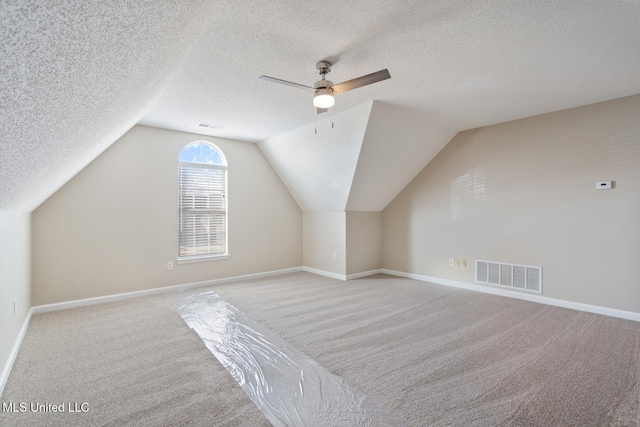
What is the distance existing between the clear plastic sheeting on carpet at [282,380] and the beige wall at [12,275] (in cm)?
138

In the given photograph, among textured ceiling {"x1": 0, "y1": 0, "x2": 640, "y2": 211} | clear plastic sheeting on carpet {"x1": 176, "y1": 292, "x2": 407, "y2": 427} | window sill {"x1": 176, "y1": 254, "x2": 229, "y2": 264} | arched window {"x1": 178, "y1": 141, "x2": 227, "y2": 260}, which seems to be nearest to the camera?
textured ceiling {"x1": 0, "y1": 0, "x2": 640, "y2": 211}

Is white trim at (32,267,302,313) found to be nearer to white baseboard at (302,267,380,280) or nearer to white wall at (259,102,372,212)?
white baseboard at (302,267,380,280)

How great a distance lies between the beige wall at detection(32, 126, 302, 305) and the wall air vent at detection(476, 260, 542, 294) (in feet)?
11.7

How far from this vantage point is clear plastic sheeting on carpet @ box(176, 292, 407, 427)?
1807 millimetres

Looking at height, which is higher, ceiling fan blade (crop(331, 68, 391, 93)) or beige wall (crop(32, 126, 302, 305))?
ceiling fan blade (crop(331, 68, 391, 93))

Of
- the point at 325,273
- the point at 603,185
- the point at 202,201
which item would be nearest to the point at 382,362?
the point at 325,273

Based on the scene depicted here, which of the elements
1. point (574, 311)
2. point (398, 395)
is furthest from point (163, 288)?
point (574, 311)

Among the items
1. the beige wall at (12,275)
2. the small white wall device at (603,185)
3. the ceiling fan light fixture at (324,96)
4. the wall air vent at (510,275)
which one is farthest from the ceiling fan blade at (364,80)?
the wall air vent at (510,275)

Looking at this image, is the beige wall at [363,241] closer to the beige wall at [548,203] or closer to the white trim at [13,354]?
the beige wall at [548,203]

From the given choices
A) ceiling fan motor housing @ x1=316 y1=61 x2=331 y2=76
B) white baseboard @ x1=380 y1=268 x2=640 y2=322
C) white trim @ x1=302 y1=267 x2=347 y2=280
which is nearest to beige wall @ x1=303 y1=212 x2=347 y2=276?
white trim @ x1=302 y1=267 x2=347 y2=280

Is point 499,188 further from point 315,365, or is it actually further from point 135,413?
Answer: point 135,413

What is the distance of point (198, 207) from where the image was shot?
489cm

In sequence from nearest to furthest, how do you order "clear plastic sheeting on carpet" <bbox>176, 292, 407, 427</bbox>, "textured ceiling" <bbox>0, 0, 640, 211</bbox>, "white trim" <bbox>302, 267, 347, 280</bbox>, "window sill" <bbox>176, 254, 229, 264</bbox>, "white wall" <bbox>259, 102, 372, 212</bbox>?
"textured ceiling" <bbox>0, 0, 640, 211</bbox>, "clear plastic sheeting on carpet" <bbox>176, 292, 407, 427</bbox>, "white wall" <bbox>259, 102, 372, 212</bbox>, "window sill" <bbox>176, 254, 229, 264</bbox>, "white trim" <bbox>302, 267, 347, 280</bbox>

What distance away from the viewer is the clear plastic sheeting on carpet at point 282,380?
1807mm
